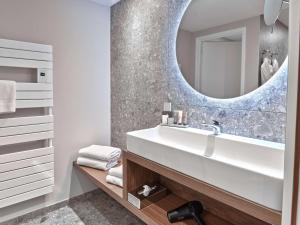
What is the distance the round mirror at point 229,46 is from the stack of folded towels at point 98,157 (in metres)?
1.03

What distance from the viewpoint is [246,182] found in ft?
2.95

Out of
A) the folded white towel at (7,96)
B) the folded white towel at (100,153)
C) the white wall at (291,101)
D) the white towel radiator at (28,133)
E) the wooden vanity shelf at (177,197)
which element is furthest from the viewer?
the folded white towel at (100,153)

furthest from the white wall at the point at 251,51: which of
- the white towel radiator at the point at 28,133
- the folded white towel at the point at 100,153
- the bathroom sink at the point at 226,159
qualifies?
the white towel radiator at the point at 28,133

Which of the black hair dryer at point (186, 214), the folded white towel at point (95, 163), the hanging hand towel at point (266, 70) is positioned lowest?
the black hair dryer at point (186, 214)

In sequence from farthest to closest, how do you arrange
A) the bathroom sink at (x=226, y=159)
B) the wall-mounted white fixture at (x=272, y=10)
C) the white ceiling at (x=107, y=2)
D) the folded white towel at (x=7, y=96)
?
the white ceiling at (x=107, y=2)
the folded white towel at (x=7, y=96)
the wall-mounted white fixture at (x=272, y=10)
the bathroom sink at (x=226, y=159)

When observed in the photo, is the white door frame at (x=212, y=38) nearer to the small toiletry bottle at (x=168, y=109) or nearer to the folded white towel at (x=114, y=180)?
the small toiletry bottle at (x=168, y=109)

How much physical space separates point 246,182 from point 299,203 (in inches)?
8.3

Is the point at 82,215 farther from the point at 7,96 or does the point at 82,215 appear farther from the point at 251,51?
the point at 251,51

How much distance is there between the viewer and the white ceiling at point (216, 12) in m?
1.34

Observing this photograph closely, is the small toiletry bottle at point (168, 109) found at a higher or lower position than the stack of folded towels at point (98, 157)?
higher

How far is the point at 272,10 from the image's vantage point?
1.24m

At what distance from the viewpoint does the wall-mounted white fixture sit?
1.21 meters

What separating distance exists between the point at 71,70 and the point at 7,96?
644mm

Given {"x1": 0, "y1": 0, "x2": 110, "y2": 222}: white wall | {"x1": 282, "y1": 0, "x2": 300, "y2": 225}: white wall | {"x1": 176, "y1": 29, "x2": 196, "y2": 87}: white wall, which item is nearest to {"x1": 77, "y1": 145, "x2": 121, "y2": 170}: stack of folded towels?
{"x1": 0, "y1": 0, "x2": 110, "y2": 222}: white wall
